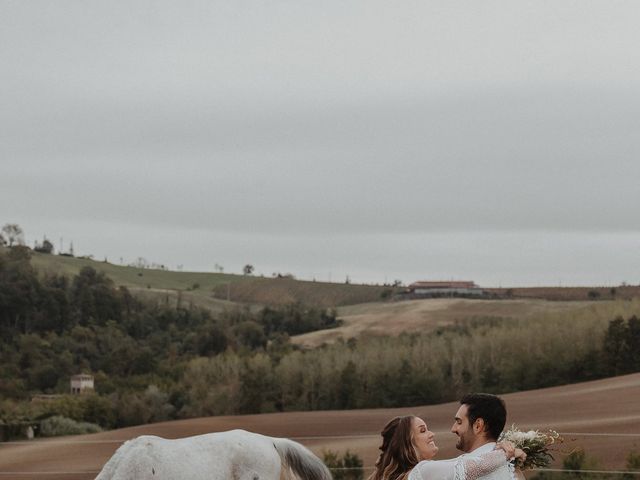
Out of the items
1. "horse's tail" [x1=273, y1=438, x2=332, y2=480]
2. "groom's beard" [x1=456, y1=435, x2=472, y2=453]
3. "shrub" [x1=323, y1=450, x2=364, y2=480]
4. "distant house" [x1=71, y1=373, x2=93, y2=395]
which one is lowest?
"distant house" [x1=71, y1=373, x2=93, y2=395]

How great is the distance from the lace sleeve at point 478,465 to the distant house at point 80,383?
44.6 meters

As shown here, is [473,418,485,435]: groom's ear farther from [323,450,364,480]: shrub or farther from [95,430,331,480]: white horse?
[323,450,364,480]: shrub

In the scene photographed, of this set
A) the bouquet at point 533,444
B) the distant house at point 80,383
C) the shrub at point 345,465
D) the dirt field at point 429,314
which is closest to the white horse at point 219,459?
the bouquet at point 533,444

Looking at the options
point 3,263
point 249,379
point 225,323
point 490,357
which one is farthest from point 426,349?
point 3,263

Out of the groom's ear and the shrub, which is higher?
the groom's ear

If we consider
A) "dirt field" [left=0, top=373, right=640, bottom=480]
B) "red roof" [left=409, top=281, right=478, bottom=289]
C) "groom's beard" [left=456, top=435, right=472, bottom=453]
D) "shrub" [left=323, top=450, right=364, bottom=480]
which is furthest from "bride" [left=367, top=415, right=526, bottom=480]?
"red roof" [left=409, top=281, right=478, bottom=289]

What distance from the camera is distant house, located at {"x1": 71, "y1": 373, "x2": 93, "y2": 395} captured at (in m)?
49.1

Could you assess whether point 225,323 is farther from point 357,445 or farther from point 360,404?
point 357,445

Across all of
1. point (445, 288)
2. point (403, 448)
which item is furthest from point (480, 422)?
point (445, 288)

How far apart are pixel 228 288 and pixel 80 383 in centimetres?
6528

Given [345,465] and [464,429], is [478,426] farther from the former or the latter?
[345,465]

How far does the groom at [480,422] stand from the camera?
5.01m

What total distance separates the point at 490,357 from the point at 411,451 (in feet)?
105

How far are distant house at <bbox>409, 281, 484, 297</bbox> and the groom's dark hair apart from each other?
3195 inches
